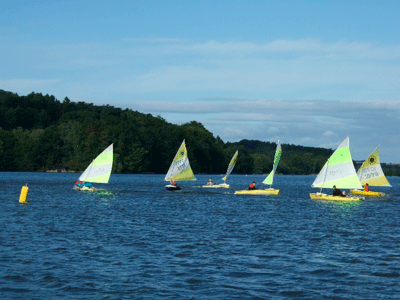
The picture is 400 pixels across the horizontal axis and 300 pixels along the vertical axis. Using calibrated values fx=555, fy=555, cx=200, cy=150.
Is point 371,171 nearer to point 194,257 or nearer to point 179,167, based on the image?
point 179,167

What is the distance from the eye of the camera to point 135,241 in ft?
98.1

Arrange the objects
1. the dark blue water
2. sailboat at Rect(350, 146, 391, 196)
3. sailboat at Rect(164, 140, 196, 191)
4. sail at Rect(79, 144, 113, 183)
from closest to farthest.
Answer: the dark blue water, sail at Rect(79, 144, 113, 183), sailboat at Rect(350, 146, 391, 196), sailboat at Rect(164, 140, 196, 191)

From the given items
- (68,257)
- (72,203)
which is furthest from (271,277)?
(72,203)

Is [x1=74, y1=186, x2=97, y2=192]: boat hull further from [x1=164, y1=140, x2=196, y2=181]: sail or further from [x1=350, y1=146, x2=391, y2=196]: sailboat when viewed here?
[x1=350, y1=146, x2=391, y2=196]: sailboat

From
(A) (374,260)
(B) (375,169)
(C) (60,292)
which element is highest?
(B) (375,169)

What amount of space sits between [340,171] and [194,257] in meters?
40.9

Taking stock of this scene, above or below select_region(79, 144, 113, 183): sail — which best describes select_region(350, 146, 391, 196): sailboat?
above

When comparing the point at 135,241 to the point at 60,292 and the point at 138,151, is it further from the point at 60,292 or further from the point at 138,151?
the point at 138,151

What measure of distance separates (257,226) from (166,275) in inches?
717

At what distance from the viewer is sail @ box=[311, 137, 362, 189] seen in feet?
205

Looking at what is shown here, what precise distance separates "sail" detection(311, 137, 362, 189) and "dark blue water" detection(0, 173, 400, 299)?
58.4 ft

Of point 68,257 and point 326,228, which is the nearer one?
point 68,257

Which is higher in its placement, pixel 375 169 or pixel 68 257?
pixel 375 169

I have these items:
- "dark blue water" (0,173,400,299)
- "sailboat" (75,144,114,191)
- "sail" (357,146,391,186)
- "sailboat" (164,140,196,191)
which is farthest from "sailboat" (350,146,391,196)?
"sailboat" (75,144,114,191)
